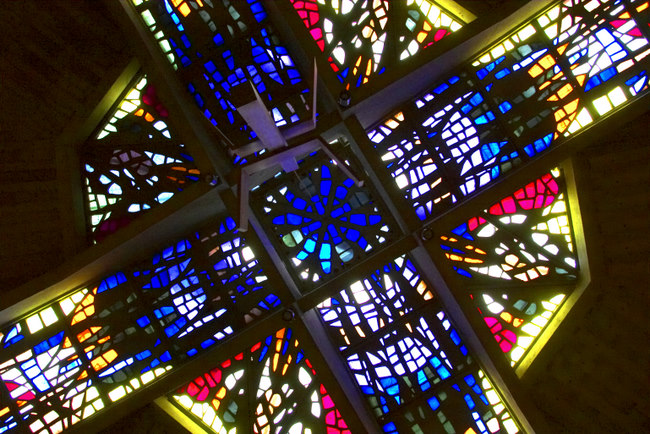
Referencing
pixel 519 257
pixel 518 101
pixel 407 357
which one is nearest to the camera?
pixel 518 101

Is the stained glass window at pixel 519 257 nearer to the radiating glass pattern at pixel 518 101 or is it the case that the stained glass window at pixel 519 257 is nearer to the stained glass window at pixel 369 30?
the radiating glass pattern at pixel 518 101

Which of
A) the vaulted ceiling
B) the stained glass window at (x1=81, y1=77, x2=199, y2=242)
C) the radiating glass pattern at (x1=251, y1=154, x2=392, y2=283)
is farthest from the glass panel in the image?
the stained glass window at (x1=81, y1=77, x2=199, y2=242)

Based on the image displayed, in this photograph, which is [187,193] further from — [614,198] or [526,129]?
[614,198]

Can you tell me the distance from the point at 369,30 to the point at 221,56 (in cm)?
143

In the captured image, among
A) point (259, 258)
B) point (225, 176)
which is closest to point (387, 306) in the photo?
point (259, 258)

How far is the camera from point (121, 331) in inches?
219

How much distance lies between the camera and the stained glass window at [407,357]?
5.49 metres

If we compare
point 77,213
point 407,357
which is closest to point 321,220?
point 407,357

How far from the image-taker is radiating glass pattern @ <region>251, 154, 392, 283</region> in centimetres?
553

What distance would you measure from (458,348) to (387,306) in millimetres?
789

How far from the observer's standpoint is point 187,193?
532cm

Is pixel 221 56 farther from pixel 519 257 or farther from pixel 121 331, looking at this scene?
pixel 519 257

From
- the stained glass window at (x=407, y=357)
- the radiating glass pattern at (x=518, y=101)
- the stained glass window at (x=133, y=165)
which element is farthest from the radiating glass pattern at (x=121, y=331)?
the radiating glass pattern at (x=518, y=101)

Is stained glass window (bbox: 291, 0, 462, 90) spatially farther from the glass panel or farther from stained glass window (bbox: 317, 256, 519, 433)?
stained glass window (bbox: 317, 256, 519, 433)
